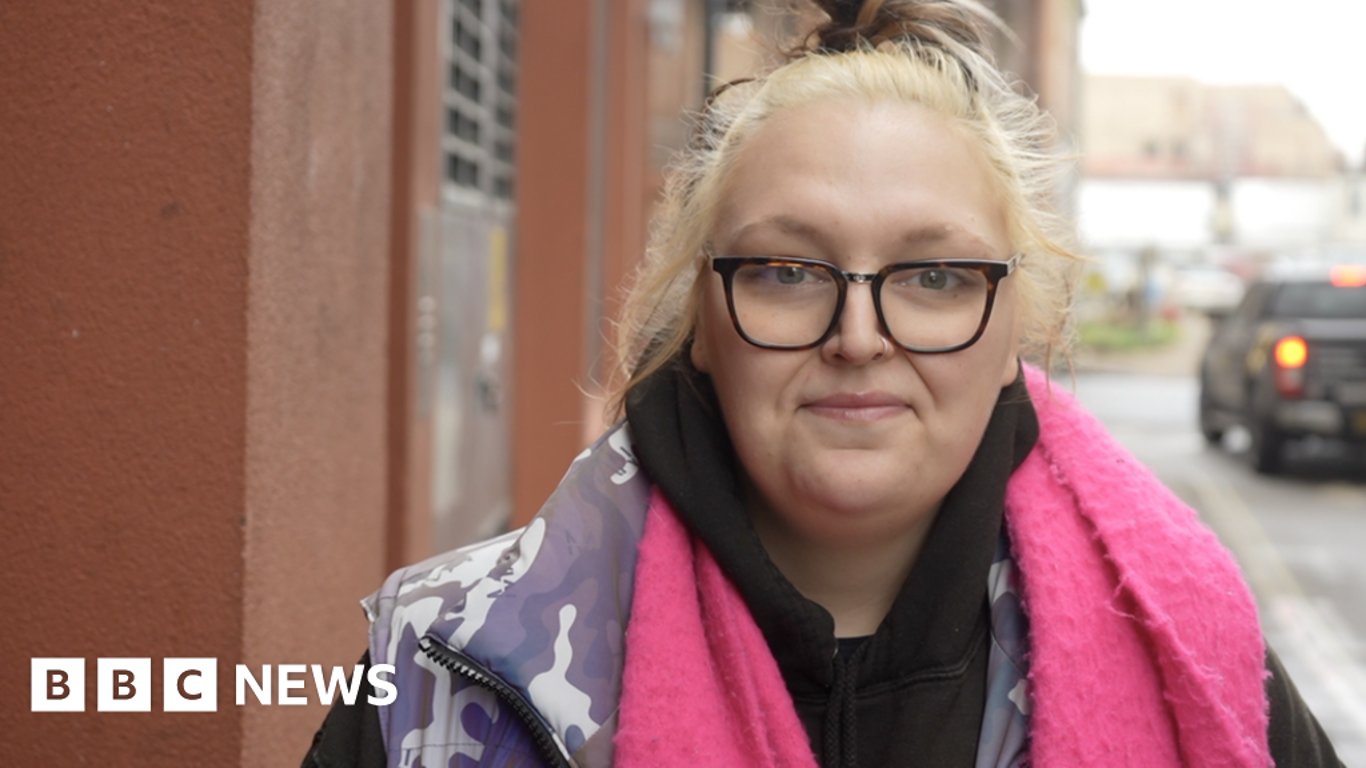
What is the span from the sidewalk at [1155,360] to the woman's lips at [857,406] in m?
26.1

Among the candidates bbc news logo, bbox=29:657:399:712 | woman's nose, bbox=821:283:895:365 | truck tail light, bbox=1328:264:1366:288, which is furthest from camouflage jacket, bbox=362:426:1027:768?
truck tail light, bbox=1328:264:1366:288

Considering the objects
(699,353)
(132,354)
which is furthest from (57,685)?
(699,353)

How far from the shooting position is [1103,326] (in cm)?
3834

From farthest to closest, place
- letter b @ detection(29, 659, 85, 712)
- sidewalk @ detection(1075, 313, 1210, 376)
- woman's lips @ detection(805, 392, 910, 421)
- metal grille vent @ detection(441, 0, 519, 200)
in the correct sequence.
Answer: sidewalk @ detection(1075, 313, 1210, 376) → metal grille vent @ detection(441, 0, 519, 200) → letter b @ detection(29, 659, 85, 712) → woman's lips @ detection(805, 392, 910, 421)

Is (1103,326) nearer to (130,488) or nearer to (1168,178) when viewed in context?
(1168,178)

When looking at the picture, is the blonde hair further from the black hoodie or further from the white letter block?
the white letter block

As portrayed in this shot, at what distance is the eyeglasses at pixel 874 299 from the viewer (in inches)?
74.0

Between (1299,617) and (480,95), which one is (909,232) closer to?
(480,95)

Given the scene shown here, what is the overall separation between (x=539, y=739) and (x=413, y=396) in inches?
99.9

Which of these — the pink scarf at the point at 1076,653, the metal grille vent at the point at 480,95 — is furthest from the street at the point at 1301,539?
the metal grille vent at the point at 480,95

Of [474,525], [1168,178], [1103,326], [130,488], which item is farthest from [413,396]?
[1168,178]

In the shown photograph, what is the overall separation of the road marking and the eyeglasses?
5155 mm

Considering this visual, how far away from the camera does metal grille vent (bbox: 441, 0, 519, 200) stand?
22.1 feet

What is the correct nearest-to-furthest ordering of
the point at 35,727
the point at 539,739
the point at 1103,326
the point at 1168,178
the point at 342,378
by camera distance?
the point at 539,739 → the point at 35,727 → the point at 342,378 → the point at 1103,326 → the point at 1168,178
